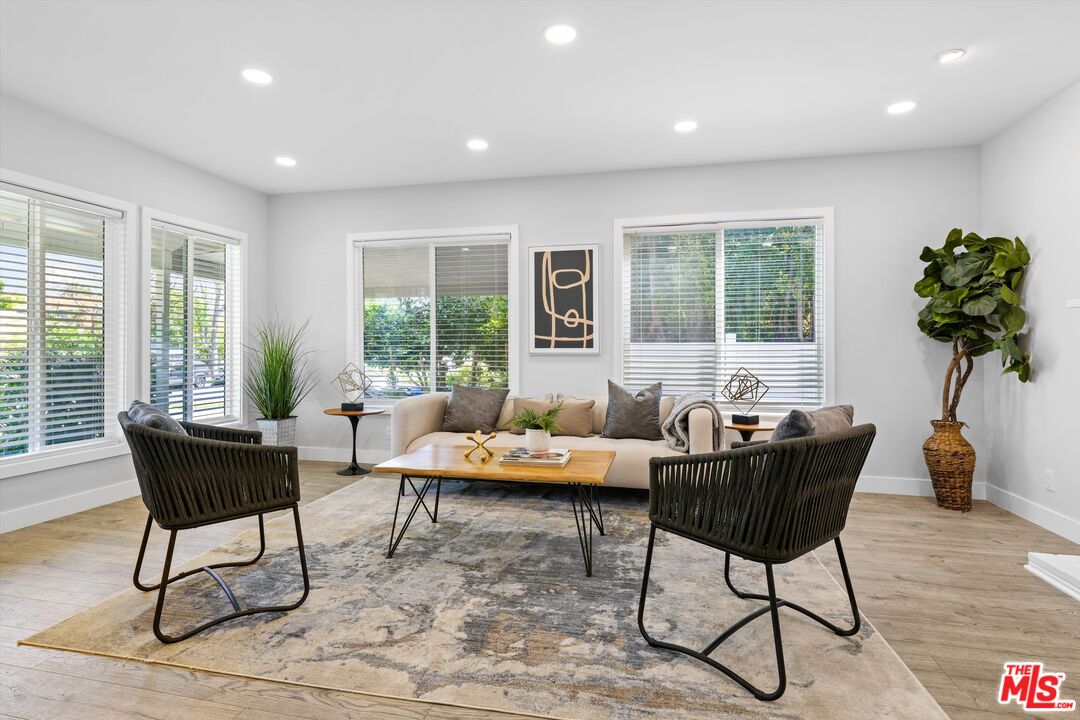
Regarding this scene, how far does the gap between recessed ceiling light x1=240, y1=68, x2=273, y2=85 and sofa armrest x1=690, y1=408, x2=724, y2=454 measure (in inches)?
135

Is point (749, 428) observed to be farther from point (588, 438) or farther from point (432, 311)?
point (432, 311)

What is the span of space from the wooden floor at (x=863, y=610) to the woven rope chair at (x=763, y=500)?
1.35 ft

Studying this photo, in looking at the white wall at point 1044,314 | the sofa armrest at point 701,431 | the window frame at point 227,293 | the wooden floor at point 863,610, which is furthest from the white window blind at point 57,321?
the white wall at point 1044,314

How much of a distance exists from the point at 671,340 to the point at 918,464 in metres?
2.17

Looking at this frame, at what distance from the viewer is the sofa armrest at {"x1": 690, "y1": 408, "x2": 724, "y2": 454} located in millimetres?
3768

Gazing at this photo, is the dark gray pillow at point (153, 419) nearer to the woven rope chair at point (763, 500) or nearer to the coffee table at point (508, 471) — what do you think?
the coffee table at point (508, 471)

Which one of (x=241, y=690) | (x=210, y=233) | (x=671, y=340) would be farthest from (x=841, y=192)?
(x=210, y=233)

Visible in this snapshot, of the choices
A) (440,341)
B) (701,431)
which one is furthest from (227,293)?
(701,431)

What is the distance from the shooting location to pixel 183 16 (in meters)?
2.58

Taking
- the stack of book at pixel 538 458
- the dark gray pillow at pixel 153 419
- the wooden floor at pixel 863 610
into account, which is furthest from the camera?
the stack of book at pixel 538 458

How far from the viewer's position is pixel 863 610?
2346 mm

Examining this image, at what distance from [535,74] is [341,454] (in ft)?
13.1

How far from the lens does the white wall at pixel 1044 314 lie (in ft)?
10.8
